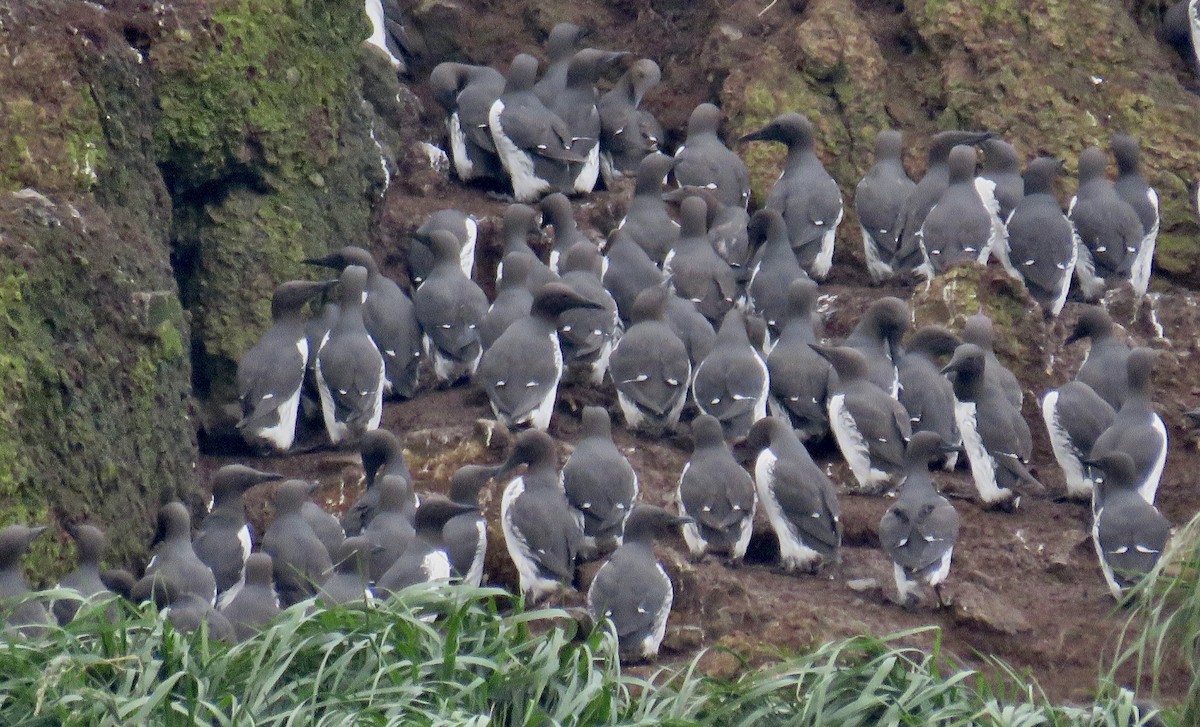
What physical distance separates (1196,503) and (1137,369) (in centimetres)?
100

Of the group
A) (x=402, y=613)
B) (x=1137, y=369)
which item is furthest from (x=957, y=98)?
(x=402, y=613)

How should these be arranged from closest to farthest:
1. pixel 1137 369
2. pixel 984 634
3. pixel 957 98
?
1. pixel 984 634
2. pixel 1137 369
3. pixel 957 98

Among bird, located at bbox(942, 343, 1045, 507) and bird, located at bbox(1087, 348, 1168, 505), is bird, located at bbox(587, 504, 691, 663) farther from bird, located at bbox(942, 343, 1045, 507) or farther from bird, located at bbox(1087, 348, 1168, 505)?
bird, located at bbox(1087, 348, 1168, 505)

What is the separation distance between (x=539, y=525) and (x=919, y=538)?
1.97 meters

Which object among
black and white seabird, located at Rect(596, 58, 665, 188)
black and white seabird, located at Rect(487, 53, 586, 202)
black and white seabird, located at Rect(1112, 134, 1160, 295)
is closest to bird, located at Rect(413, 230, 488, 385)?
black and white seabird, located at Rect(487, 53, 586, 202)

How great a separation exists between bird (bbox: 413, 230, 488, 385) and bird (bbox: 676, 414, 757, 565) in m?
2.23

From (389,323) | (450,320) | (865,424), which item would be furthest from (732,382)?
(389,323)

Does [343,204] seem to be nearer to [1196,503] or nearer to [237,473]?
[237,473]

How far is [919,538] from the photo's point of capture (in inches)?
408

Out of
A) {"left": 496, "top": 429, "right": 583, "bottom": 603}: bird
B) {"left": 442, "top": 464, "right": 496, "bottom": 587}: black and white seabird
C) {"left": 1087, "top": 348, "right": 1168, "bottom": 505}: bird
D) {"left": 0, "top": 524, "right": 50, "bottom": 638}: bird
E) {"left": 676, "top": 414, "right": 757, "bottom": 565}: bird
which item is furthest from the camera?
{"left": 1087, "top": 348, "right": 1168, "bottom": 505}: bird

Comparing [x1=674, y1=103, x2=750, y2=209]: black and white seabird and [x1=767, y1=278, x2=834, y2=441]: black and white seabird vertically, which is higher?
[x1=674, y1=103, x2=750, y2=209]: black and white seabird

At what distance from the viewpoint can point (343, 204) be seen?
13.7m

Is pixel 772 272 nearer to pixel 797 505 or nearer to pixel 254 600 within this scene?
pixel 797 505

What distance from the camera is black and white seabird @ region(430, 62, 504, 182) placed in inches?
590
